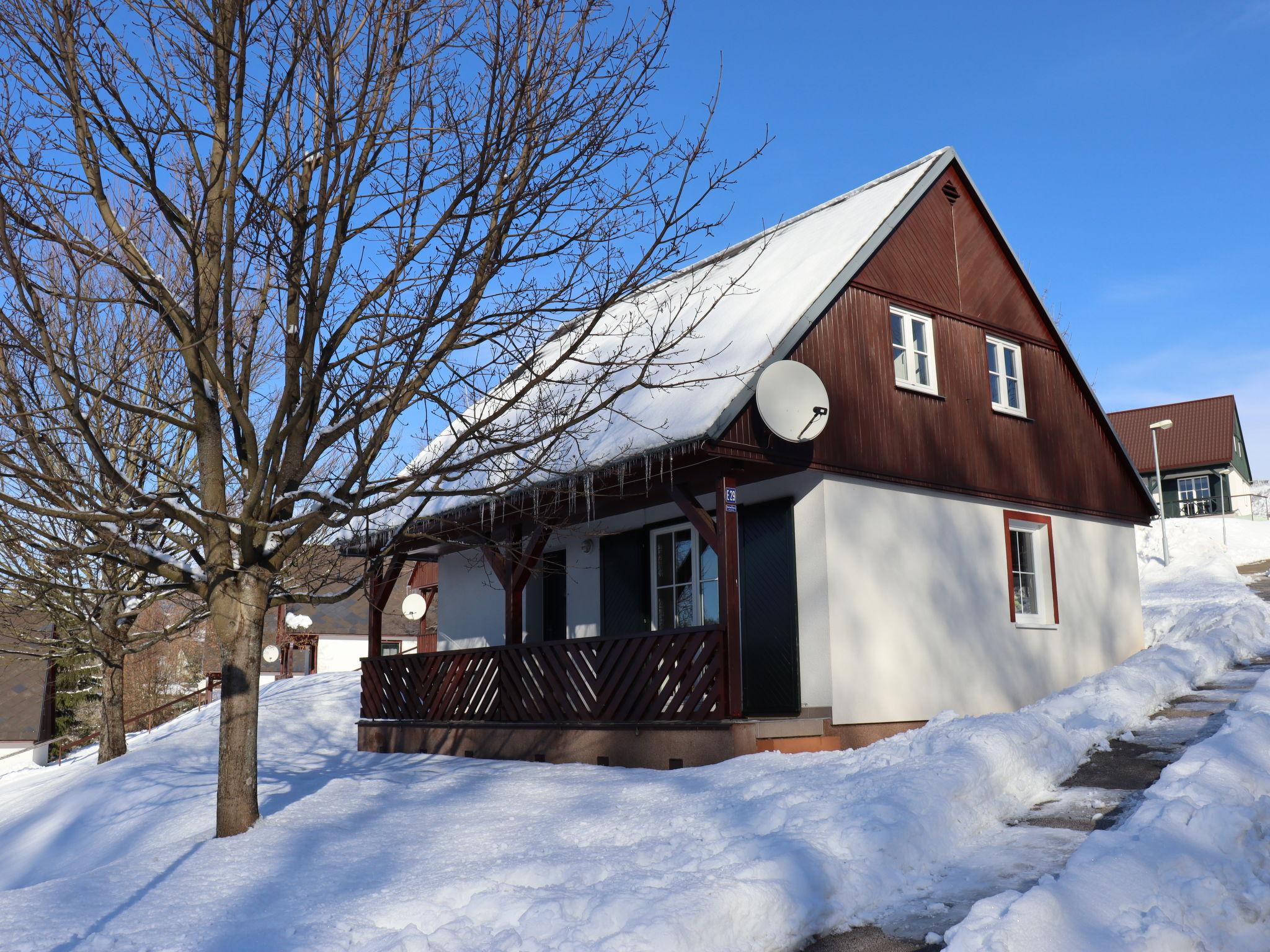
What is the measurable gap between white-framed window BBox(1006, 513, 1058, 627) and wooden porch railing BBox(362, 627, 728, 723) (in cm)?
523

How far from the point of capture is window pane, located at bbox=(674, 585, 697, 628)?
12.3 meters

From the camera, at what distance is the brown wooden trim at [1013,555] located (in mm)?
12695

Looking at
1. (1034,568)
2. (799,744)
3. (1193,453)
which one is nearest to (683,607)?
(799,744)

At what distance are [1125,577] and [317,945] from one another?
12824mm

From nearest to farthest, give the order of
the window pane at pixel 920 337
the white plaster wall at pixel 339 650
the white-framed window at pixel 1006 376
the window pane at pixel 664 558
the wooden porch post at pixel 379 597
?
the window pane at pixel 920 337
the window pane at pixel 664 558
the white-framed window at pixel 1006 376
the wooden porch post at pixel 379 597
the white plaster wall at pixel 339 650

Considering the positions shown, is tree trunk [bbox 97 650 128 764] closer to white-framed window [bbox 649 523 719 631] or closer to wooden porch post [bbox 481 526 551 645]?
wooden porch post [bbox 481 526 551 645]

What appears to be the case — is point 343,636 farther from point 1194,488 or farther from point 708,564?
point 708,564

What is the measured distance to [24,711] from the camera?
1270 inches

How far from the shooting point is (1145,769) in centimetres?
711

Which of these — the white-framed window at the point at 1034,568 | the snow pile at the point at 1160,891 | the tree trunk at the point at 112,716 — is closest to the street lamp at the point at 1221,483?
the white-framed window at the point at 1034,568

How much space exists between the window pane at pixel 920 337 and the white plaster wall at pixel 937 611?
1.77 meters

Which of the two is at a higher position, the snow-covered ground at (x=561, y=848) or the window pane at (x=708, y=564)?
the window pane at (x=708, y=564)

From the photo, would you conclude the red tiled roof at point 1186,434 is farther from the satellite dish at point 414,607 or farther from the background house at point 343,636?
the satellite dish at point 414,607

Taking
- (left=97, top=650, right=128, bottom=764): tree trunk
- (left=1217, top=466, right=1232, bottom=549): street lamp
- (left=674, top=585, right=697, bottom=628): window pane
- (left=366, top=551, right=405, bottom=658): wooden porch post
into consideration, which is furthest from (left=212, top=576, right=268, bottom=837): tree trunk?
(left=1217, top=466, right=1232, bottom=549): street lamp
